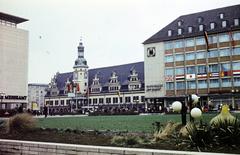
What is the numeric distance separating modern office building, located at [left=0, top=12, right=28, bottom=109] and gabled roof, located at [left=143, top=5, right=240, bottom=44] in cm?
3205

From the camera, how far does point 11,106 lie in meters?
91.8

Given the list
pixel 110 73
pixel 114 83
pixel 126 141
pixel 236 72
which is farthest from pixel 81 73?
pixel 126 141

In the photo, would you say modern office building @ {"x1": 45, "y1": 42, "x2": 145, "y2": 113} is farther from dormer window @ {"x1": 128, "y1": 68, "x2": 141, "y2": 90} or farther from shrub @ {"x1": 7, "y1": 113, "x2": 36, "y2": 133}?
shrub @ {"x1": 7, "y1": 113, "x2": 36, "y2": 133}

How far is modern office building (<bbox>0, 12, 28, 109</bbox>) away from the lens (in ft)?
279

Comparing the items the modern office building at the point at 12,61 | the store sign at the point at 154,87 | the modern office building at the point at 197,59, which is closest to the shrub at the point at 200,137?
the modern office building at the point at 197,59

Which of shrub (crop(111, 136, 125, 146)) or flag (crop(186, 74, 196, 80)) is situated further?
flag (crop(186, 74, 196, 80))

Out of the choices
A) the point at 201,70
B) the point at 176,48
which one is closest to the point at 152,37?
the point at 176,48

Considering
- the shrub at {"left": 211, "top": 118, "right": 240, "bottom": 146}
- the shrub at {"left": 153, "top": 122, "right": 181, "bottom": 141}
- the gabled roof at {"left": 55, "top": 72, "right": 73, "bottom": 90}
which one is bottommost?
the shrub at {"left": 153, "top": 122, "right": 181, "bottom": 141}

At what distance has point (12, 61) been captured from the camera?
87125mm

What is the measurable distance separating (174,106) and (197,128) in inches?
108

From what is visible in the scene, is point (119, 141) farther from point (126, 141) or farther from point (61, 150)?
point (61, 150)

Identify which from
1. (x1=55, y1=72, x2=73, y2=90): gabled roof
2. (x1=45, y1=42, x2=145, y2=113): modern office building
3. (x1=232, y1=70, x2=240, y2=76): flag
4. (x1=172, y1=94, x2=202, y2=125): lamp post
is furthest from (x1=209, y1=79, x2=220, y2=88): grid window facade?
(x1=55, y1=72, x2=73, y2=90): gabled roof

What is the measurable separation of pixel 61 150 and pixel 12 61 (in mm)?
82904

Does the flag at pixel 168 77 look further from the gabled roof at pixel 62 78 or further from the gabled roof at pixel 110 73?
the gabled roof at pixel 62 78
